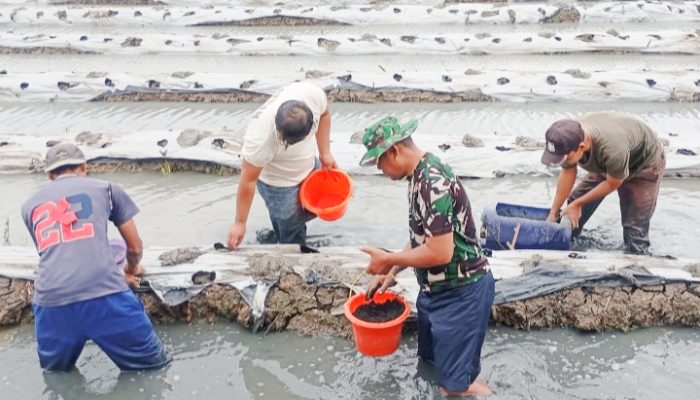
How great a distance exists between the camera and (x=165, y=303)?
381 centimetres

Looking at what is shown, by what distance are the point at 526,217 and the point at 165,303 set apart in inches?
99.1

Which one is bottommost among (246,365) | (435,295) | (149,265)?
(246,365)

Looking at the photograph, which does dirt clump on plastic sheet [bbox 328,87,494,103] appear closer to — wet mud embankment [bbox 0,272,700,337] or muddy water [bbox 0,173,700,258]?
muddy water [bbox 0,173,700,258]

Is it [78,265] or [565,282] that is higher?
[78,265]

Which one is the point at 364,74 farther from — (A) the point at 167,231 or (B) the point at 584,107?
(A) the point at 167,231

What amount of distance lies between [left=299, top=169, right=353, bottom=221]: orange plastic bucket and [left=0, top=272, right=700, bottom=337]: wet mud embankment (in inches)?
21.4

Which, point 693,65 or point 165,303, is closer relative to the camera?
point 165,303

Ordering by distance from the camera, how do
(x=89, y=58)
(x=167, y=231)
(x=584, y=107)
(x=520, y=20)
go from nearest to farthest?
1. (x=167, y=231)
2. (x=584, y=107)
3. (x=89, y=58)
4. (x=520, y=20)

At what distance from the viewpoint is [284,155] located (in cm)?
406

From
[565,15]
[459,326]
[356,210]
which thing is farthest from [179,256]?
[565,15]

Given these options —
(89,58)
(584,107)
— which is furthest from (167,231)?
(89,58)

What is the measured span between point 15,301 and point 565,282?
132 inches

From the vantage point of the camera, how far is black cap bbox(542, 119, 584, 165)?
11.6 feet

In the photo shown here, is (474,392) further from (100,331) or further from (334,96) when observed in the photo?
(334,96)
